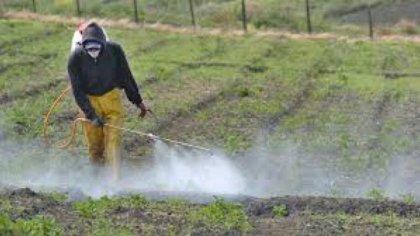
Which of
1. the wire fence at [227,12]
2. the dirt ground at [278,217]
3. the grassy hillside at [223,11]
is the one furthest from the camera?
the grassy hillside at [223,11]

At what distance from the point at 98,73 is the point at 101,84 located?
0.17 meters

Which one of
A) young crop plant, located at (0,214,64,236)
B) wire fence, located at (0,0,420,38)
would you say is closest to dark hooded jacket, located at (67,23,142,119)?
young crop plant, located at (0,214,64,236)

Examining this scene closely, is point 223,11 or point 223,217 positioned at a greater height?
point 223,11

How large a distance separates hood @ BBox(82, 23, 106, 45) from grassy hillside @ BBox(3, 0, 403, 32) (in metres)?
19.3

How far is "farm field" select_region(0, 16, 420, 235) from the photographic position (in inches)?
392

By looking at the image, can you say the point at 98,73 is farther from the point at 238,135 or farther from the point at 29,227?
the point at 238,135

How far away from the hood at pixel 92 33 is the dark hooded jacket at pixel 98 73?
2cm

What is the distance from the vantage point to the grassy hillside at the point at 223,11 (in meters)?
32.2

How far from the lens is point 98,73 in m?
12.4

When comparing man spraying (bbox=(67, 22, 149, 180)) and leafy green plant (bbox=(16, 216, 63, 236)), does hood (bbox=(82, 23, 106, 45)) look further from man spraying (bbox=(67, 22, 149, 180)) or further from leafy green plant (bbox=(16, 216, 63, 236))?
leafy green plant (bbox=(16, 216, 63, 236))

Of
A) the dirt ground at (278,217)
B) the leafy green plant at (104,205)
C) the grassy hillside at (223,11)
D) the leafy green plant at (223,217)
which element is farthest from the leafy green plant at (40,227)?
the grassy hillside at (223,11)

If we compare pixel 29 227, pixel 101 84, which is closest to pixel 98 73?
pixel 101 84

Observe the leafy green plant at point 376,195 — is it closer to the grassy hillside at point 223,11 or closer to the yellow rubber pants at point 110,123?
the yellow rubber pants at point 110,123

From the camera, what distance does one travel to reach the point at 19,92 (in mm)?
20188
